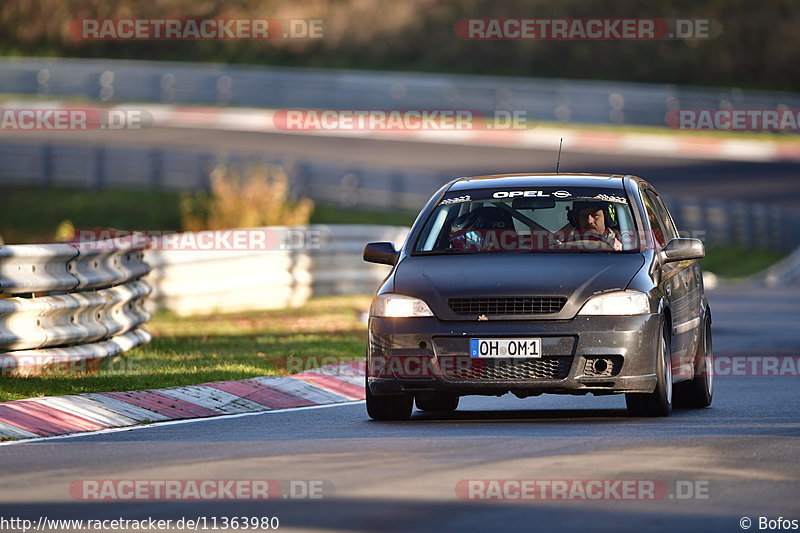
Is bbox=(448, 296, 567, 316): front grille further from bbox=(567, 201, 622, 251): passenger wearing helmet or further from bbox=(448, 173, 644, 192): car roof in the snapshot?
bbox=(448, 173, 644, 192): car roof

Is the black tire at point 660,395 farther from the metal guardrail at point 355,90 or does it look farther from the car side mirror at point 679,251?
the metal guardrail at point 355,90

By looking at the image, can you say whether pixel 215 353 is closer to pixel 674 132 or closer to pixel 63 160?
pixel 63 160

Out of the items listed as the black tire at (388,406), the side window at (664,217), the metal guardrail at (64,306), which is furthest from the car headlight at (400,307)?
the metal guardrail at (64,306)

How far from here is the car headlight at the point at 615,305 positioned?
462 inches

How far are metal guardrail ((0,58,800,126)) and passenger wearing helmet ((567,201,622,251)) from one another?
3354cm

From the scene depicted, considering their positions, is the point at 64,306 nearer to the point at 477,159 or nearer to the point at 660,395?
the point at 660,395

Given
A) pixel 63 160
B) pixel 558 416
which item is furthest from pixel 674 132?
pixel 558 416

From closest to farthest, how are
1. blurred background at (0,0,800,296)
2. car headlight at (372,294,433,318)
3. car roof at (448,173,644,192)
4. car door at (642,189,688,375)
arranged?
car headlight at (372,294,433,318)
car door at (642,189,688,375)
car roof at (448,173,644,192)
blurred background at (0,0,800,296)

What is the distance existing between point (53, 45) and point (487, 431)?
4594cm

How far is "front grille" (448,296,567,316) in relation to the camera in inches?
462

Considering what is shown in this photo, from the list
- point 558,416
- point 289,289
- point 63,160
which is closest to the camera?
point 558,416

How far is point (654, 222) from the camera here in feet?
43.7

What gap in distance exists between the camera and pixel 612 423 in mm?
11906

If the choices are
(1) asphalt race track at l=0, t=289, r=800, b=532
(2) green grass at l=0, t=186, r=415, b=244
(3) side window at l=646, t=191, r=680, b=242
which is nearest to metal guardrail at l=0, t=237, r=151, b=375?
(1) asphalt race track at l=0, t=289, r=800, b=532
